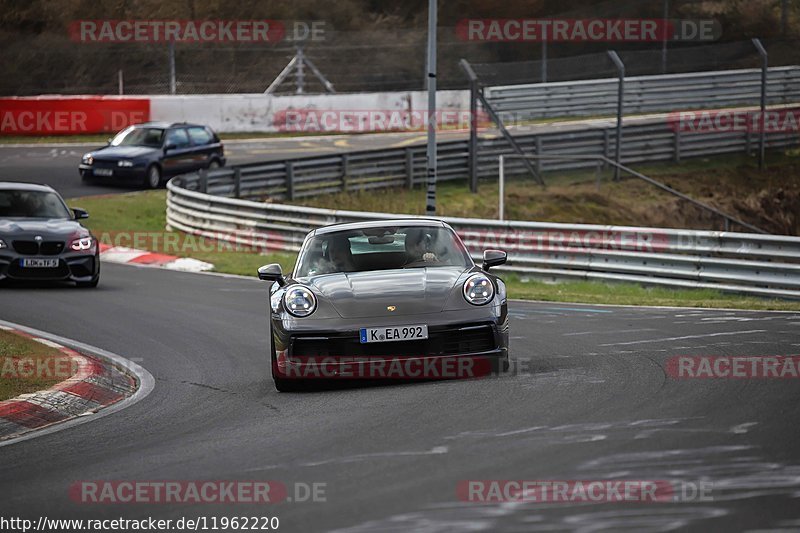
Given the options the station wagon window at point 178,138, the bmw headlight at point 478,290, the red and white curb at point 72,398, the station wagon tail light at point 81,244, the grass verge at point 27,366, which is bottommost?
the red and white curb at point 72,398

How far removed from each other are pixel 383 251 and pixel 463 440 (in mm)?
3591

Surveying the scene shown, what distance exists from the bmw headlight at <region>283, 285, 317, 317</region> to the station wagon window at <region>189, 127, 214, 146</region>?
23.9 metres

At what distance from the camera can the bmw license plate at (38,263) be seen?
1770 centimetres

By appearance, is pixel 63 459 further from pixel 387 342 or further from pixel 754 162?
pixel 754 162

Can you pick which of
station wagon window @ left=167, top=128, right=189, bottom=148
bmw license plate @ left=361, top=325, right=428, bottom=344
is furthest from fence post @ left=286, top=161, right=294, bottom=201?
bmw license plate @ left=361, top=325, right=428, bottom=344

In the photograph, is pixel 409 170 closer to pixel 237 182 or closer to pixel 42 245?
pixel 237 182

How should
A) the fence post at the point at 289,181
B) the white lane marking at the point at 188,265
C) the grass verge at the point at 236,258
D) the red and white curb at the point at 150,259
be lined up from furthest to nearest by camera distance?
the fence post at the point at 289,181, the red and white curb at the point at 150,259, the white lane marking at the point at 188,265, the grass verge at the point at 236,258

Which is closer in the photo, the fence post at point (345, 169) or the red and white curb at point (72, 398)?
the red and white curb at point (72, 398)

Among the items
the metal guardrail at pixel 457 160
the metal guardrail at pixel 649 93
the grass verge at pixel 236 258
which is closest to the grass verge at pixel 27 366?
the grass verge at pixel 236 258

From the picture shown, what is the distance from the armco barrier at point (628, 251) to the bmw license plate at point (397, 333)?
567 cm

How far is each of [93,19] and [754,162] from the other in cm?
2789

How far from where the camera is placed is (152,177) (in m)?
32.2

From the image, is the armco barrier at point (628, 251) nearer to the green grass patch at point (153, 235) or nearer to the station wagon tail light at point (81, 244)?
the green grass patch at point (153, 235)

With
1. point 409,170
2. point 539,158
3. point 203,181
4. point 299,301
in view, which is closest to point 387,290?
point 299,301
